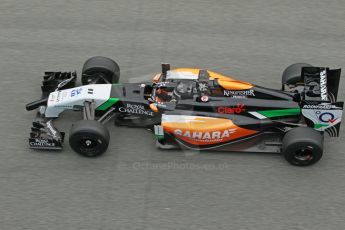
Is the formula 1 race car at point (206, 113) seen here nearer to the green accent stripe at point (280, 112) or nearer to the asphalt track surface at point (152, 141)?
the green accent stripe at point (280, 112)

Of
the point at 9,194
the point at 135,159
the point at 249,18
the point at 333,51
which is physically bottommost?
the point at 9,194

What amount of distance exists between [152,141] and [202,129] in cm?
100

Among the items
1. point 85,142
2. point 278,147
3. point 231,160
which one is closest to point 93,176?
point 85,142

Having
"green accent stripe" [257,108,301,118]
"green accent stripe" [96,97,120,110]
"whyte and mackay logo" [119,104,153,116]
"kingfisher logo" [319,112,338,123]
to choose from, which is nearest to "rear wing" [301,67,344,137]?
"kingfisher logo" [319,112,338,123]

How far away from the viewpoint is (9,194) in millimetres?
8133

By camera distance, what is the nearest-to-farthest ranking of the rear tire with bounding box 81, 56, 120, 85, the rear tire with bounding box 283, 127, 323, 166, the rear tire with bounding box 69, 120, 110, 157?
the rear tire with bounding box 283, 127, 323, 166 → the rear tire with bounding box 69, 120, 110, 157 → the rear tire with bounding box 81, 56, 120, 85

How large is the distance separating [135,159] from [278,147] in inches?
86.7

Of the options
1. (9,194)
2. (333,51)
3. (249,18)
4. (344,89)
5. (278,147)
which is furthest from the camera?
(249,18)

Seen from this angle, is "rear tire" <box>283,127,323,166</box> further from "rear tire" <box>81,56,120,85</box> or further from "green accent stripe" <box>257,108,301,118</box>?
"rear tire" <box>81,56,120,85</box>

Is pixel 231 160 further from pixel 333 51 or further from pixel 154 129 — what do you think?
pixel 333 51

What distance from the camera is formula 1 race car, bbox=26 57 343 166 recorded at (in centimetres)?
840

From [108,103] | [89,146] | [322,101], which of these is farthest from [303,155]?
[89,146]

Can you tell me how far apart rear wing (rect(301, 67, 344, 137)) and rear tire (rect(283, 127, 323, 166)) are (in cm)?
25

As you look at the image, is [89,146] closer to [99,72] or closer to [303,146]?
[99,72]
